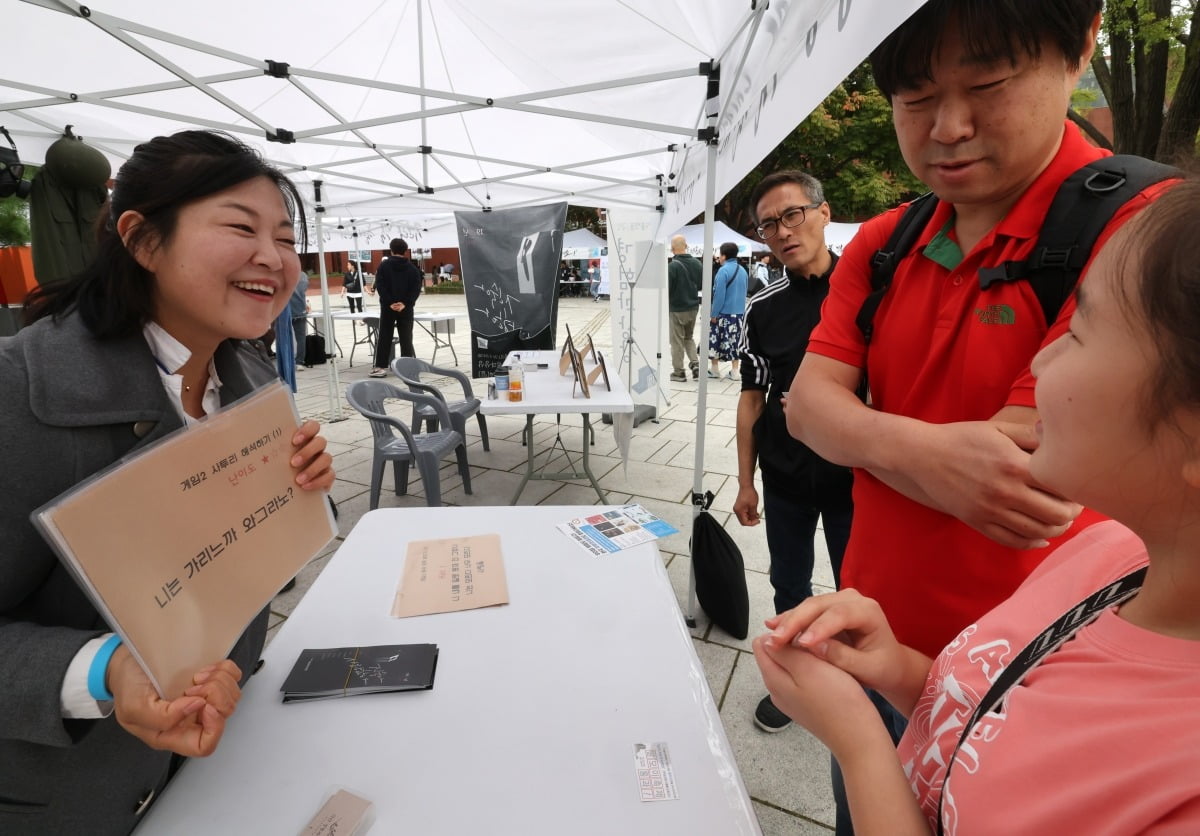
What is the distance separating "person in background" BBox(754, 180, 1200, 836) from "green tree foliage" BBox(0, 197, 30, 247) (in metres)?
11.0

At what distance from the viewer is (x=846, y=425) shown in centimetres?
101

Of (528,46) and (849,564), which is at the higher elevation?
(528,46)

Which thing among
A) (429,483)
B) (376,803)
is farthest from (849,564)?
(429,483)

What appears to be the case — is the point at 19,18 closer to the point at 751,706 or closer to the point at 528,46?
the point at 528,46

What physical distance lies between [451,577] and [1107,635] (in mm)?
1346

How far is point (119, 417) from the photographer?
3.16 ft

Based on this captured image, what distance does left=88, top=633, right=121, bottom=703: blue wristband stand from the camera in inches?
31.7

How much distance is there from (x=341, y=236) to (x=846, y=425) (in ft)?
45.6

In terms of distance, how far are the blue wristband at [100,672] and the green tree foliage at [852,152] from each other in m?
16.8

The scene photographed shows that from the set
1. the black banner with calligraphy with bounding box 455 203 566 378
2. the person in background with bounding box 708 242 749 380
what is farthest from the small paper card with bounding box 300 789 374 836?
the person in background with bounding box 708 242 749 380

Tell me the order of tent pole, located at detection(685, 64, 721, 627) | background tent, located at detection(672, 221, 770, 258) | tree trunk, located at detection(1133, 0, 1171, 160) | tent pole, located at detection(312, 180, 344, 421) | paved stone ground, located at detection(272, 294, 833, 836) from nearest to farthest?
paved stone ground, located at detection(272, 294, 833, 836) → tent pole, located at detection(685, 64, 721, 627) → tent pole, located at detection(312, 180, 344, 421) → tree trunk, located at detection(1133, 0, 1171, 160) → background tent, located at detection(672, 221, 770, 258)

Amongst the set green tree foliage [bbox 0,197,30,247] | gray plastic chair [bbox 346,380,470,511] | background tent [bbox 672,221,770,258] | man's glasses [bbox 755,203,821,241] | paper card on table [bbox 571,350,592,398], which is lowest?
gray plastic chair [bbox 346,380,470,511]

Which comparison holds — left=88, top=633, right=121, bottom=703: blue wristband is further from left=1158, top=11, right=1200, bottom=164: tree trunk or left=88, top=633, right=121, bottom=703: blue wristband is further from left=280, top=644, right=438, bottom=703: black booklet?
left=1158, top=11, right=1200, bottom=164: tree trunk

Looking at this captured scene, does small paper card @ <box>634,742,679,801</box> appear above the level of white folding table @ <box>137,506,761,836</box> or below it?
below
